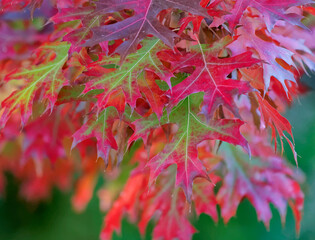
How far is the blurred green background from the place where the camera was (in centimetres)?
254

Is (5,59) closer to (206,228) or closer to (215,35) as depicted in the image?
(215,35)

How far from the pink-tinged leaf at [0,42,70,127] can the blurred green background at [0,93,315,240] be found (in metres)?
1.85

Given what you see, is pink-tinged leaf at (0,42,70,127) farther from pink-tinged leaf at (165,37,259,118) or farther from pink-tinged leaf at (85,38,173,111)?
pink-tinged leaf at (165,37,259,118)

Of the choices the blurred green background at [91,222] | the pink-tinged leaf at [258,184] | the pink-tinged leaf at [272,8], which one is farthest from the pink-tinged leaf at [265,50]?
the blurred green background at [91,222]

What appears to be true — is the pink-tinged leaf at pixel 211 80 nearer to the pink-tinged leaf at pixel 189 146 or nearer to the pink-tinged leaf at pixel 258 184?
the pink-tinged leaf at pixel 189 146

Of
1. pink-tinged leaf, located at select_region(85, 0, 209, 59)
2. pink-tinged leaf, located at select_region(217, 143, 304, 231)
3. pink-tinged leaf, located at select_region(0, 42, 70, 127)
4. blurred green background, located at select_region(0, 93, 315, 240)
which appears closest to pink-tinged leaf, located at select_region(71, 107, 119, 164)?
pink-tinged leaf, located at select_region(0, 42, 70, 127)

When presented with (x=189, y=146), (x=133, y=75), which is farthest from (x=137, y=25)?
(x=189, y=146)

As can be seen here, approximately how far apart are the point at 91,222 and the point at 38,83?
2.83 meters

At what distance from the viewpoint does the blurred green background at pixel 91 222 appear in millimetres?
2545

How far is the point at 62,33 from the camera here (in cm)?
93

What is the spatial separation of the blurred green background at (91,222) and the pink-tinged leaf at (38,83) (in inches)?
72.7

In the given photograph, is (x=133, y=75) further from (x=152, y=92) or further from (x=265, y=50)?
(x=265, y=50)

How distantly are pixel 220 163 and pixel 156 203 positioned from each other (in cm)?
25

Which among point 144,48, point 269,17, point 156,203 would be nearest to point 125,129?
point 144,48
